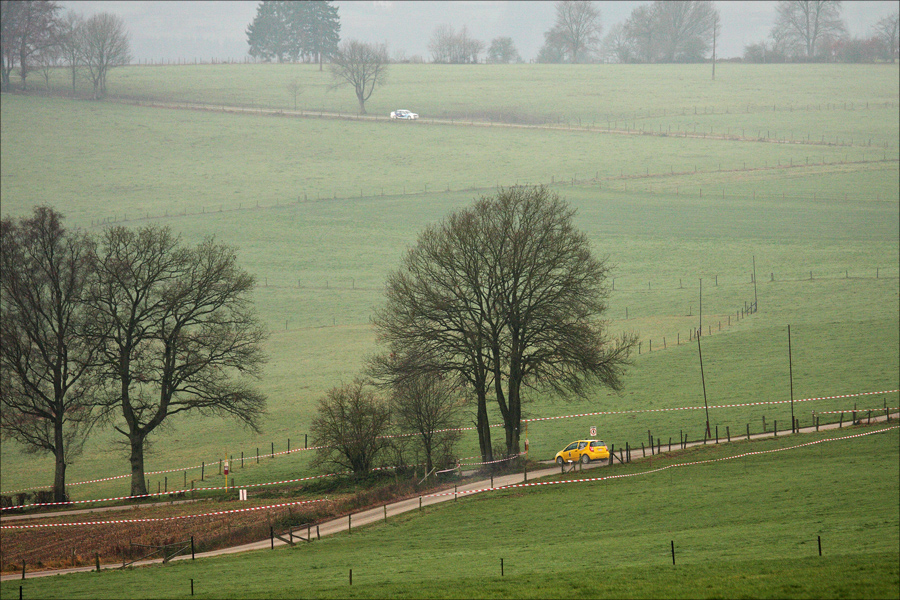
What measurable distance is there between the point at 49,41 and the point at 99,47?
8.11m

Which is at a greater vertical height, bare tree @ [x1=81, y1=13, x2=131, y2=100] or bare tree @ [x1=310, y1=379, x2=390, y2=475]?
bare tree @ [x1=81, y1=13, x2=131, y2=100]

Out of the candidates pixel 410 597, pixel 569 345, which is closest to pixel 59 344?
pixel 569 345

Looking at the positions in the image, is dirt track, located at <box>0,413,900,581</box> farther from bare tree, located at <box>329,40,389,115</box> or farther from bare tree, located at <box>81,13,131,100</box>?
bare tree, located at <box>81,13,131,100</box>

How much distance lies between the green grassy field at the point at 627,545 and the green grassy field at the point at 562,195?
9.84m

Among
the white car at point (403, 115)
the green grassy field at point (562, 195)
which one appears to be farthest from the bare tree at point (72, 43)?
the white car at point (403, 115)

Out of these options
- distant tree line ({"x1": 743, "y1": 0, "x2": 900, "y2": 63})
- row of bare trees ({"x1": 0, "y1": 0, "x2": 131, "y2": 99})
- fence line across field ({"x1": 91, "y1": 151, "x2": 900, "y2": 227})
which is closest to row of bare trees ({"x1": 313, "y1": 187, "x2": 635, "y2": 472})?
fence line across field ({"x1": 91, "y1": 151, "x2": 900, "y2": 227})

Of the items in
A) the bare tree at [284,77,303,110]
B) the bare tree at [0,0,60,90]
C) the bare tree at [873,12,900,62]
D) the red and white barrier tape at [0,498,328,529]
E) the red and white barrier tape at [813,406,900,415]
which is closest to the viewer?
the red and white barrier tape at [0,498,328,529]

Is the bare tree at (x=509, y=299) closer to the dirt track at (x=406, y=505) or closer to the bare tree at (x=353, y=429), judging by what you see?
the bare tree at (x=353, y=429)

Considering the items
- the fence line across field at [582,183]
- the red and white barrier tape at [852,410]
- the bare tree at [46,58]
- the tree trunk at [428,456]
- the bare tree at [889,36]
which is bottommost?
the tree trunk at [428,456]

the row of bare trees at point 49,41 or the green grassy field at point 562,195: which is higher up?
the row of bare trees at point 49,41

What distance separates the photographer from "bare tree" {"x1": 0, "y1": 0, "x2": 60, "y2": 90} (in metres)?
143

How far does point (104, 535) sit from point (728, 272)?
62.4 metres

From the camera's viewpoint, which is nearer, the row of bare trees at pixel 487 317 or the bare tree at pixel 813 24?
the row of bare trees at pixel 487 317

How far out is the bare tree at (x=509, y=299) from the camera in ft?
122
